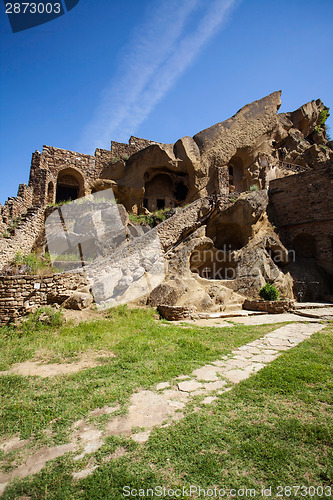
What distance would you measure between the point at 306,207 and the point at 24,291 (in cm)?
1913

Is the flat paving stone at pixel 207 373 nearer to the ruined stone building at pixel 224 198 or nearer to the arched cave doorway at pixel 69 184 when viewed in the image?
the ruined stone building at pixel 224 198

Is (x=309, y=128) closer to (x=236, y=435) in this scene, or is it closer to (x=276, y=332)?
(x=276, y=332)

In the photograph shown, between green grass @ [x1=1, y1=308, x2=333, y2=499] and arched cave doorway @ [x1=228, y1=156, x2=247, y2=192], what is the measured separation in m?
18.0

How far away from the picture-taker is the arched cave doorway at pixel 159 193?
859 inches

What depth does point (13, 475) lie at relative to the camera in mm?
2361

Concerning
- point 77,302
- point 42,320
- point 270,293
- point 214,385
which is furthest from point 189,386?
point 270,293

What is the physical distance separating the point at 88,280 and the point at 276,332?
7.24 meters

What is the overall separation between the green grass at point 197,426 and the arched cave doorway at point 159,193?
17.2 metres

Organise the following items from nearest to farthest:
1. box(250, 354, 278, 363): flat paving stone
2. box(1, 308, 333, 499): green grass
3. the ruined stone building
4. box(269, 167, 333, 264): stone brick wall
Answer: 1. box(1, 308, 333, 499): green grass
2. box(250, 354, 278, 363): flat paving stone
3. the ruined stone building
4. box(269, 167, 333, 264): stone brick wall

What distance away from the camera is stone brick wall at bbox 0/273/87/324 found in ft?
26.3

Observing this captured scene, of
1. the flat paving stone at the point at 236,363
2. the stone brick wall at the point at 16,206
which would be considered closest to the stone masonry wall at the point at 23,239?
the stone brick wall at the point at 16,206

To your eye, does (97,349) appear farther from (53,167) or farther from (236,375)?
(53,167)

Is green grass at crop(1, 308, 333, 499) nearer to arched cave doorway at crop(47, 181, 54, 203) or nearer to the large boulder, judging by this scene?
the large boulder

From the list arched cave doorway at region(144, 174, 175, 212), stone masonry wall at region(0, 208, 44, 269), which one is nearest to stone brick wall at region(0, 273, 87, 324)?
Result: stone masonry wall at region(0, 208, 44, 269)
